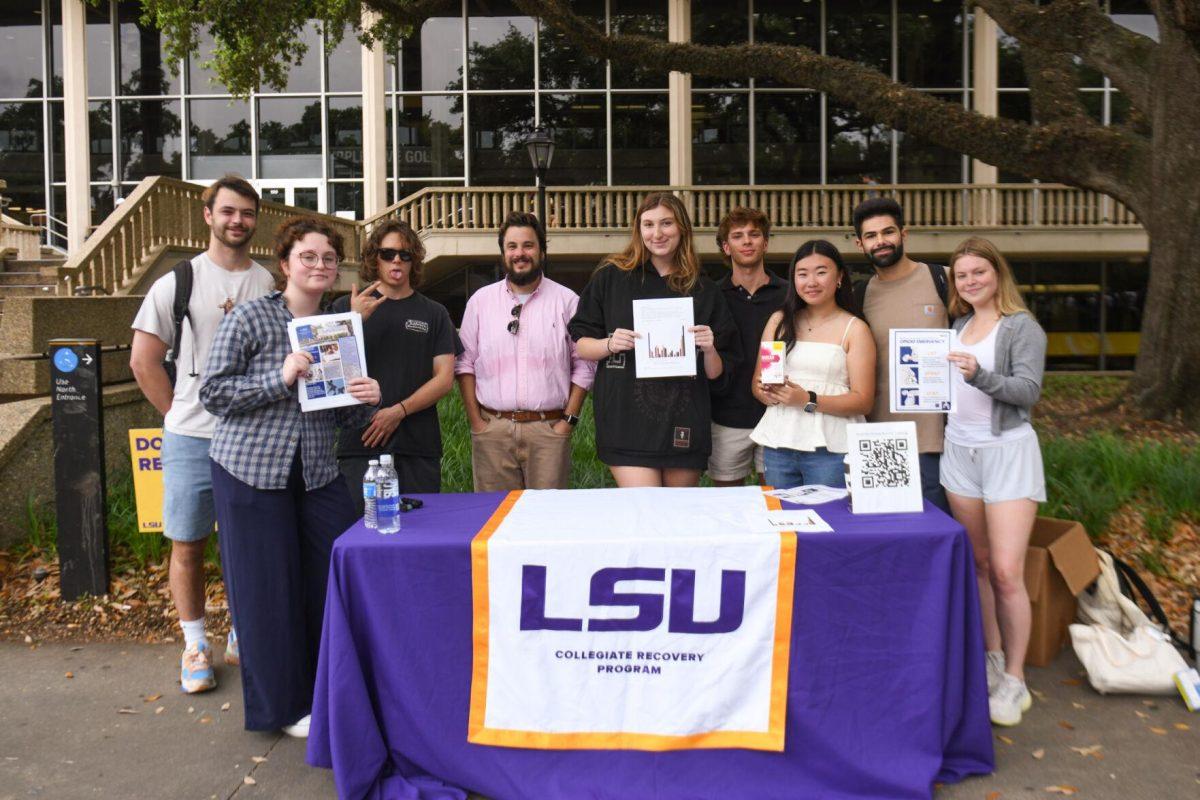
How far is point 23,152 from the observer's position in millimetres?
23203

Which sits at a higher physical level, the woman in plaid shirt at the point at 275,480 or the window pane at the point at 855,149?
the window pane at the point at 855,149

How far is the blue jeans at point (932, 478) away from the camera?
4.28 meters

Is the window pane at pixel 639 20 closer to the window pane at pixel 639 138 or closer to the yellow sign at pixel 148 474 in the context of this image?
the window pane at pixel 639 138

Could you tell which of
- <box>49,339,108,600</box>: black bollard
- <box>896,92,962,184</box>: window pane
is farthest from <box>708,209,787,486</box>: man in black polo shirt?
<box>896,92,962,184</box>: window pane

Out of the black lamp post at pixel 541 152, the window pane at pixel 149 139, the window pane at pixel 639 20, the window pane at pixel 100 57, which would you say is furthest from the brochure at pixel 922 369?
the window pane at pixel 100 57

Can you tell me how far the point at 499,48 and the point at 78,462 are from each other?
19085mm

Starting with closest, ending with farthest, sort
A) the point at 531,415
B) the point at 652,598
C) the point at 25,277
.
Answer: the point at 652,598
the point at 531,415
the point at 25,277

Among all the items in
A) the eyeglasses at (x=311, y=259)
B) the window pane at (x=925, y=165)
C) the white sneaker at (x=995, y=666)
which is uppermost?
the window pane at (x=925, y=165)

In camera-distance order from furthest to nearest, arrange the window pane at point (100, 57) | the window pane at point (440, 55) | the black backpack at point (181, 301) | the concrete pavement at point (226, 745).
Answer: the window pane at point (100, 57) < the window pane at point (440, 55) < the black backpack at point (181, 301) < the concrete pavement at point (226, 745)

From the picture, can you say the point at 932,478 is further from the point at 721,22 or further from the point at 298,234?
the point at 721,22

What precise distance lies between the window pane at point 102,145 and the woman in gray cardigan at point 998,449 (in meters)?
23.7

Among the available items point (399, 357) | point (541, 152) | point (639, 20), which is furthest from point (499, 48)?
point (399, 357)

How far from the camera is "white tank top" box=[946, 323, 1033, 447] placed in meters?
3.88

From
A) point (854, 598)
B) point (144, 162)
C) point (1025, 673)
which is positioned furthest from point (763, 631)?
point (144, 162)
